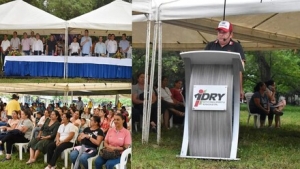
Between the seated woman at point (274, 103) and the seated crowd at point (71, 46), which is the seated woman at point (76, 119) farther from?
the seated woman at point (274, 103)

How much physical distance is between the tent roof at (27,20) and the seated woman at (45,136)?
500mm

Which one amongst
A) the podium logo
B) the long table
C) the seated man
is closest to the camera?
the long table

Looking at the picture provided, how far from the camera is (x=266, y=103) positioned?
3666 mm

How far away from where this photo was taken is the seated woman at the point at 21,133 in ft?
8.29

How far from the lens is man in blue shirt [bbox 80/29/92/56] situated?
2344mm

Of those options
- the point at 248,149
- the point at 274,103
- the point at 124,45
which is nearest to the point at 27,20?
the point at 124,45

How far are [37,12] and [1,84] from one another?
0.46m

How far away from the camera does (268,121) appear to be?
364 cm

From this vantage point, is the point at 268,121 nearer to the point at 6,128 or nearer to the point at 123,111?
the point at 123,111

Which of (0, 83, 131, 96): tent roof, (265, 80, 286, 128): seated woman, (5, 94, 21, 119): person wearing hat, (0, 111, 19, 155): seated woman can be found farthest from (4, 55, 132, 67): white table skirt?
(265, 80, 286, 128): seated woman

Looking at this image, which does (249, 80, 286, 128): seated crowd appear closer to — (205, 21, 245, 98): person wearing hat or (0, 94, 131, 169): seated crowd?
(205, 21, 245, 98): person wearing hat

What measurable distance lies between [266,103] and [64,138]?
6.08ft

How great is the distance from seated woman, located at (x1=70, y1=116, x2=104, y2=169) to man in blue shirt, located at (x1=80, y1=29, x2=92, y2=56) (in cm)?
36

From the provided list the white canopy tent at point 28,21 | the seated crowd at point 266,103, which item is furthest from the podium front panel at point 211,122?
the white canopy tent at point 28,21
